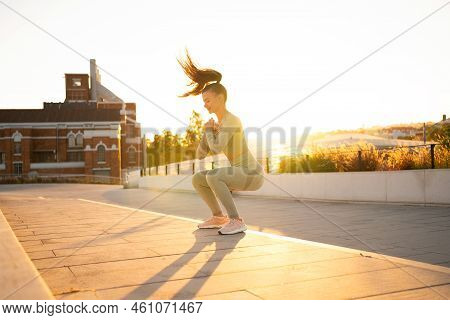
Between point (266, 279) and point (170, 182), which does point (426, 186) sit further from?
point (170, 182)

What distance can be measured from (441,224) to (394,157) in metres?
4.83

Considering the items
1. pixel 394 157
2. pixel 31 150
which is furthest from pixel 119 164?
pixel 394 157

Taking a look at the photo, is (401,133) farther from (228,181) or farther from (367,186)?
(228,181)

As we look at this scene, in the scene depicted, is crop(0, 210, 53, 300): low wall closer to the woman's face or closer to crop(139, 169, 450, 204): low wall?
the woman's face

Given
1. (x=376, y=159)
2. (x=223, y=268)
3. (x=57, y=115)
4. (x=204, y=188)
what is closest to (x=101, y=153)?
(x=57, y=115)

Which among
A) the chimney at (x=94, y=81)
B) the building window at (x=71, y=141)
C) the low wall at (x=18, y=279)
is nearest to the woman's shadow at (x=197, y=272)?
the low wall at (x=18, y=279)

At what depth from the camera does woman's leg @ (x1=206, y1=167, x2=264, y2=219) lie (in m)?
5.32

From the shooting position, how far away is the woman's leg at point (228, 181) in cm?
532

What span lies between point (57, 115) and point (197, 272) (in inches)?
2369

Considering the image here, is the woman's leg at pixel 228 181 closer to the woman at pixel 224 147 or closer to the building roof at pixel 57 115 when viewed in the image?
the woman at pixel 224 147

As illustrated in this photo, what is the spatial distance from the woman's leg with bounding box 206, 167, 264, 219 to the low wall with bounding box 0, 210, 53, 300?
7.53 feet

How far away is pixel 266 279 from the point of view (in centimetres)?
300

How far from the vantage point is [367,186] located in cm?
1062

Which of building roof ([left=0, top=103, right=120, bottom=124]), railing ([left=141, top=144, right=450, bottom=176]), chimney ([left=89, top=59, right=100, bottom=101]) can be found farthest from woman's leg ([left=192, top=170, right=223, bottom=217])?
chimney ([left=89, top=59, right=100, bottom=101])
